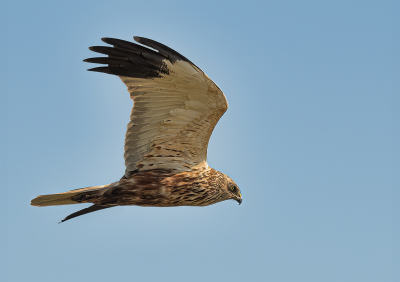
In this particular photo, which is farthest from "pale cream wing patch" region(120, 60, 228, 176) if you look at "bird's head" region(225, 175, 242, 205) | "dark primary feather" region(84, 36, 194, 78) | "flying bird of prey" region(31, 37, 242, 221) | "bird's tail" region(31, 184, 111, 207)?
"bird's head" region(225, 175, 242, 205)

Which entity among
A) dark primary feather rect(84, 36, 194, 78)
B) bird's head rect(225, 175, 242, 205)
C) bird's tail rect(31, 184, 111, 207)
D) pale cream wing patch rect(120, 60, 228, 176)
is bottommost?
bird's tail rect(31, 184, 111, 207)

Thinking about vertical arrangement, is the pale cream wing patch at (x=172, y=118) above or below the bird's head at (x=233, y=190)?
above

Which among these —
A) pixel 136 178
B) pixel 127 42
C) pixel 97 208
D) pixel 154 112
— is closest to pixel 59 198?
pixel 97 208

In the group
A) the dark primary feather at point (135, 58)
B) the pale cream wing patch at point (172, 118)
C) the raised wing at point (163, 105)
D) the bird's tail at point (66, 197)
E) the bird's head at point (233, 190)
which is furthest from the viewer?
the bird's head at point (233, 190)

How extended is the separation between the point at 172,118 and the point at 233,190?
86.9 inches

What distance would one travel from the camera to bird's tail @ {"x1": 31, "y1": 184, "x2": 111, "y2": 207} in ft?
29.2

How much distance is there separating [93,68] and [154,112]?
142 cm

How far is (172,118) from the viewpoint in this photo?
877 centimetres

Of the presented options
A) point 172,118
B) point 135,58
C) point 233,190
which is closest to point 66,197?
point 172,118

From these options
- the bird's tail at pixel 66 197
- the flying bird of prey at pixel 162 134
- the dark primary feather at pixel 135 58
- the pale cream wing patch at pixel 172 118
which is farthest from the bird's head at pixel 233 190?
the dark primary feather at pixel 135 58

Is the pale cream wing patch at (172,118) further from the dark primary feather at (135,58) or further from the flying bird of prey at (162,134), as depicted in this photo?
the dark primary feather at (135,58)

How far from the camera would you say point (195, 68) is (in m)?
8.02

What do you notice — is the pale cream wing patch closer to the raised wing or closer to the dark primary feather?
the raised wing

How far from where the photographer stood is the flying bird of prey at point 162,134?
811cm
